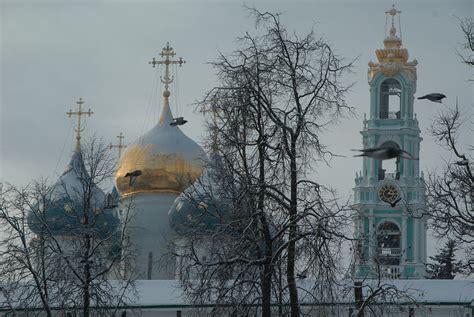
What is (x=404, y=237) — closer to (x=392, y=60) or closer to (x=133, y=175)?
(x=392, y=60)

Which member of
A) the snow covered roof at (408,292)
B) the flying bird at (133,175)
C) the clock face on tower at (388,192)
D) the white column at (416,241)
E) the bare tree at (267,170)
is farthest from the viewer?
the clock face on tower at (388,192)

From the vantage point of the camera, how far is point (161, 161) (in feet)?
171

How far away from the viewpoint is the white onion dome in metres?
51.7

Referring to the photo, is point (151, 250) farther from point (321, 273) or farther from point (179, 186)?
point (321, 273)

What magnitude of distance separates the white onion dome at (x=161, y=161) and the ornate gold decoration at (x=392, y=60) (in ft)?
54.7

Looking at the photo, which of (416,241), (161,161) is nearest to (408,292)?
(161,161)

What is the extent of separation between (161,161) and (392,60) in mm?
19165

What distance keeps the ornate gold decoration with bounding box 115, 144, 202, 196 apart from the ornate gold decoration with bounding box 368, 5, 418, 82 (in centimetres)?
1770

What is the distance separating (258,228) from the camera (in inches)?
869

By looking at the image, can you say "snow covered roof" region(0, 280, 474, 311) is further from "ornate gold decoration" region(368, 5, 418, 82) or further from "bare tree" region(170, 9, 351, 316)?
"ornate gold decoration" region(368, 5, 418, 82)

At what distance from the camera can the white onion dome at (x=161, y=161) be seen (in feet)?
169

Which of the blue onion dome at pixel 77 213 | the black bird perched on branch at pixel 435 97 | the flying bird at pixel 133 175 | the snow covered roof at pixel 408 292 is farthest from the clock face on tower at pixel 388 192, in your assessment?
the black bird perched on branch at pixel 435 97

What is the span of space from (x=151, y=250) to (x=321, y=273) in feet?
95.8

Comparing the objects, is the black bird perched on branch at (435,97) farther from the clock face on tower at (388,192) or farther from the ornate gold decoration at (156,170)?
the clock face on tower at (388,192)
